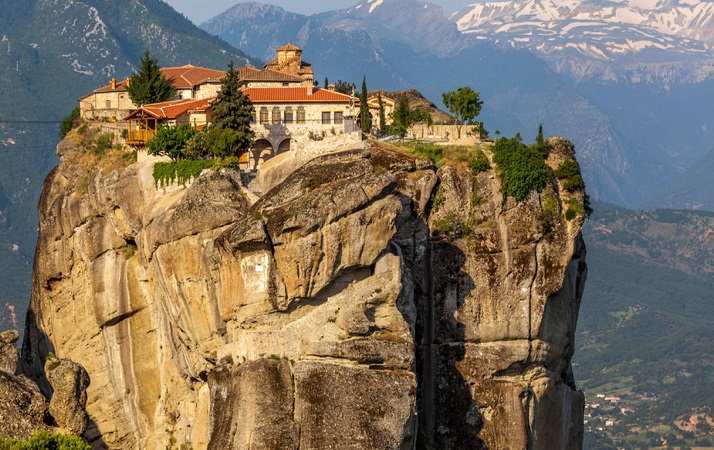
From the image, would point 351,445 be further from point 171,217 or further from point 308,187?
point 171,217

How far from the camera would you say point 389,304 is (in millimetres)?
67625

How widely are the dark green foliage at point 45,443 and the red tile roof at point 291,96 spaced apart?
105 ft

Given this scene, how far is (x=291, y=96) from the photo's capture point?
3570 inches

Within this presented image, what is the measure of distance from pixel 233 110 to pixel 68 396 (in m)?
24.5

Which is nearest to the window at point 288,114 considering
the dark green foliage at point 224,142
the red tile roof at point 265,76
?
the red tile roof at point 265,76

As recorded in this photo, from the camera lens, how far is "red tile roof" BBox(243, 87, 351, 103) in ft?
296

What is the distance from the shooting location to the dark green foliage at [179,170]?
80.4 metres

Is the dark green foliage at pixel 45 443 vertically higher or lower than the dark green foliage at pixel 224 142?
lower

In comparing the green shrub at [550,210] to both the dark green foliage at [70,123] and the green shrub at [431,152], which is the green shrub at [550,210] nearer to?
the green shrub at [431,152]

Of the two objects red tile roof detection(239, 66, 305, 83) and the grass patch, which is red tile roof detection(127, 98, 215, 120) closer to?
red tile roof detection(239, 66, 305, 83)

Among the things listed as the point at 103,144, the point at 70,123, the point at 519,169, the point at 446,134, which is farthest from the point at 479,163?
the point at 70,123

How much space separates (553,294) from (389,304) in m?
13.8

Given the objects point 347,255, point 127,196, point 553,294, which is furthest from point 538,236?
point 127,196

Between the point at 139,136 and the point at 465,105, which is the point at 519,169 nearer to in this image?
the point at 465,105
